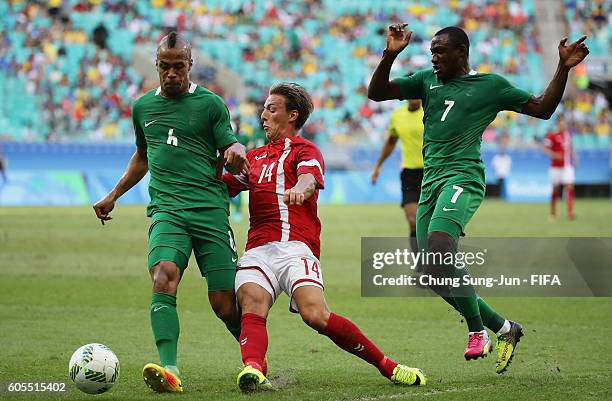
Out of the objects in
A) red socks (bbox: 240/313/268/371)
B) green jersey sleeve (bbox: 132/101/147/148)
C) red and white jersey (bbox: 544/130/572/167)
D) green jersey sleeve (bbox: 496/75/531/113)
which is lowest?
red and white jersey (bbox: 544/130/572/167)

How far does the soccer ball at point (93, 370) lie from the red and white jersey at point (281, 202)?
4.05 feet

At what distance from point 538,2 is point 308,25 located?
10009 mm

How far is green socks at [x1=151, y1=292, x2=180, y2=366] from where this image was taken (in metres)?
6.80

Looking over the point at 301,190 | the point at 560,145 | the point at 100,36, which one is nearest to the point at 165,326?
the point at 301,190

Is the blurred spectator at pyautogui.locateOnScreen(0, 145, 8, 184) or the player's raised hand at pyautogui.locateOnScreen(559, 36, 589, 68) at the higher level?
the player's raised hand at pyautogui.locateOnScreen(559, 36, 589, 68)

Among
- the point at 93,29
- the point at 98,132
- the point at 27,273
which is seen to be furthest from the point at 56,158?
the point at 27,273

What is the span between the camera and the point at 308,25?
139ft

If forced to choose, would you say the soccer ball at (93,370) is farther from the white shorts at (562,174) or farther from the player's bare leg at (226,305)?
the white shorts at (562,174)

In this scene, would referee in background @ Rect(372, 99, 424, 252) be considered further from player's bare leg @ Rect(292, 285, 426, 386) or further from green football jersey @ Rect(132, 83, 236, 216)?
green football jersey @ Rect(132, 83, 236, 216)

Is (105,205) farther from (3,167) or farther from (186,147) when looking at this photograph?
(3,167)

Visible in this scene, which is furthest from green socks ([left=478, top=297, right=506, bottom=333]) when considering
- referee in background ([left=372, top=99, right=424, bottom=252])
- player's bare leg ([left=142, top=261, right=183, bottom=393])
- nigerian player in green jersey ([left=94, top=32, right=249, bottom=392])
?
referee in background ([left=372, top=99, right=424, bottom=252])

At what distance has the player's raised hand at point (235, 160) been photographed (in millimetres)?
6711

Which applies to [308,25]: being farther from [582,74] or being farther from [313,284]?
[313,284]

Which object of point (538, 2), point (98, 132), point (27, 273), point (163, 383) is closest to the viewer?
point (163, 383)
